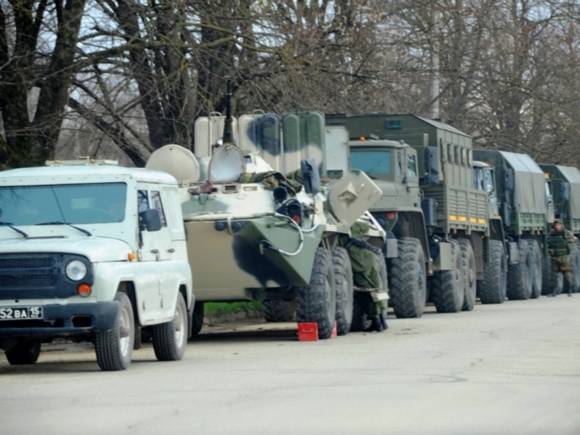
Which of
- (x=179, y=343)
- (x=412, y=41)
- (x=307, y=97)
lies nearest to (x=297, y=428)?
(x=179, y=343)

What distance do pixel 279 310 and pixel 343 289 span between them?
4.04 meters

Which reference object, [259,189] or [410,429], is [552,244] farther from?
[410,429]

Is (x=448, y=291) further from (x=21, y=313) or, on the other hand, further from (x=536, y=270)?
(x=21, y=313)

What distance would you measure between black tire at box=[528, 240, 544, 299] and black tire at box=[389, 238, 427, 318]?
1168 centimetres

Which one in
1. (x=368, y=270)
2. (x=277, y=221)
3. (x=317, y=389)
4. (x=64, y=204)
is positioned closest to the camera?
(x=317, y=389)

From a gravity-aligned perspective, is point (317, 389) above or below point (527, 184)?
below

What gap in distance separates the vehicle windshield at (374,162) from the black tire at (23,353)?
1001 cm

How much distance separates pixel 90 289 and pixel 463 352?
4.34 metres

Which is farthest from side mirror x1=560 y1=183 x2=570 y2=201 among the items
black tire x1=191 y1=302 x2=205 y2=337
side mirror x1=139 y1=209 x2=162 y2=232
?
side mirror x1=139 y1=209 x2=162 y2=232

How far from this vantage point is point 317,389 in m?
12.6

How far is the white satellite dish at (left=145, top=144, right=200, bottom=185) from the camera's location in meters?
19.4

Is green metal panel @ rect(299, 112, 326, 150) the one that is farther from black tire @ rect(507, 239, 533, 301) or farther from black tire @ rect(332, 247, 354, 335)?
black tire @ rect(507, 239, 533, 301)

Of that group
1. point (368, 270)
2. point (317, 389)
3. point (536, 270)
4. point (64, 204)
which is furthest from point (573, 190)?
point (317, 389)

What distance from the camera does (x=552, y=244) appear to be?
124 ft
